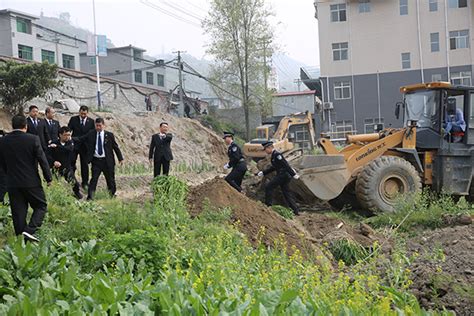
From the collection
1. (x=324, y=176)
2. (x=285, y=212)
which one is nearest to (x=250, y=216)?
(x=285, y=212)

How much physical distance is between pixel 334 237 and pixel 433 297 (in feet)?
11.9

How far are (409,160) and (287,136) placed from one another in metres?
12.6

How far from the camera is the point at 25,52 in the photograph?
4159cm

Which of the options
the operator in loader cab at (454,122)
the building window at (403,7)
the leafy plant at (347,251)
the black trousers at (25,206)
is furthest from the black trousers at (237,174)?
the building window at (403,7)

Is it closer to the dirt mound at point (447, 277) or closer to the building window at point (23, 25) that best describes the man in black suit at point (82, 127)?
the dirt mound at point (447, 277)

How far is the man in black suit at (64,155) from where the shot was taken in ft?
38.8

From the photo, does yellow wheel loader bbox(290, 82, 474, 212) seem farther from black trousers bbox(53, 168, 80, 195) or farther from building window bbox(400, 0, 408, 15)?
building window bbox(400, 0, 408, 15)

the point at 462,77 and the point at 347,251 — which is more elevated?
the point at 462,77

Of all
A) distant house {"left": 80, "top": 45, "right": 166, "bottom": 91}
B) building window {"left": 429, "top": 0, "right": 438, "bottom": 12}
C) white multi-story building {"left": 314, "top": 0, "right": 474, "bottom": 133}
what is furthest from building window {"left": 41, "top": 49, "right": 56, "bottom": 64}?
building window {"left": 429, "top": 0, "right": 438, "bottom": 12}

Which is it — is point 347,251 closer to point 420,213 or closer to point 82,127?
point 420,213

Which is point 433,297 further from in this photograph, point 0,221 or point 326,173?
point 326,173

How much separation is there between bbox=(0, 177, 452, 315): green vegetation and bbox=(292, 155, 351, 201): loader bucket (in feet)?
14.2

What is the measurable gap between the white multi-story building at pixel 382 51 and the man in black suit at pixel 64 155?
1274 inches

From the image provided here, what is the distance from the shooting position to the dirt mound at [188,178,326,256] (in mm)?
9242
